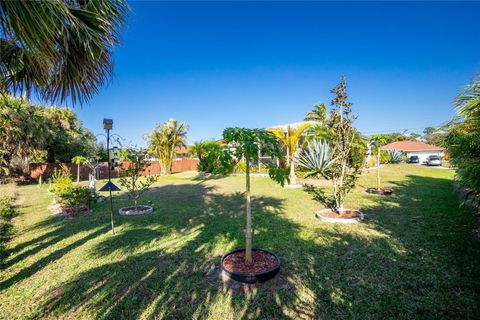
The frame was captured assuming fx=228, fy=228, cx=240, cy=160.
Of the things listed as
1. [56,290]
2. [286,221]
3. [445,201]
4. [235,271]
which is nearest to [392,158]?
[445,201]

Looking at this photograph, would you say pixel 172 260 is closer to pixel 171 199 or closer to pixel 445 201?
pixel 171 199

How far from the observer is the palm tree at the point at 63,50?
2320mm

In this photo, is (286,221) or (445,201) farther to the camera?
(445,201)

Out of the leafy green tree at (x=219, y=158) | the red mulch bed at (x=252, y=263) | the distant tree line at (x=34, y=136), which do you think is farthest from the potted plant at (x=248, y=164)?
the distant tree line at (x=34, y=136)

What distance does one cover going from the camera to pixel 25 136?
16938 mm

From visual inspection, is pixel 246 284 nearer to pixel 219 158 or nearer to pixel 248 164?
pixel 248 164

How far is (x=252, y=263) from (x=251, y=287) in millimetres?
481

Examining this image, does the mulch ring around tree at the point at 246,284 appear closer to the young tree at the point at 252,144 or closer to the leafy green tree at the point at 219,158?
the young tree at the point at 252,144

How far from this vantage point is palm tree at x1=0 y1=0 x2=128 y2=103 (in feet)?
7.61

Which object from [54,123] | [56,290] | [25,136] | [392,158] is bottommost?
[56,290]

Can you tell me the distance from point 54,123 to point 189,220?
21.2 m

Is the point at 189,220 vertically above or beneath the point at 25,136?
beneath

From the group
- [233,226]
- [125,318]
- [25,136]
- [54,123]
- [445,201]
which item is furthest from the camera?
[54,123]

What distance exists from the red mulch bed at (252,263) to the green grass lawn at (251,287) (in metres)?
0.25
